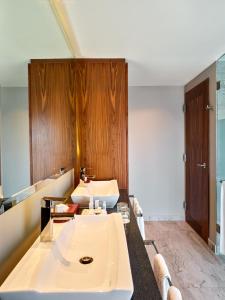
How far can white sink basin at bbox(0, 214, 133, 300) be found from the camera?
0.59 m

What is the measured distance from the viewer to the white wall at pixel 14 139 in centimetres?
101

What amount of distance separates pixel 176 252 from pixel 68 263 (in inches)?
85.8

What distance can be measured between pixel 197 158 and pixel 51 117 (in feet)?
7.18

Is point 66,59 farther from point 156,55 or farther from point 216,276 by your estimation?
A: point 216,276

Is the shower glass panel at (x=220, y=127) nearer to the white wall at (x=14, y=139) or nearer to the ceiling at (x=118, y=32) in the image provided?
the ceiling at (x=118, y=32)

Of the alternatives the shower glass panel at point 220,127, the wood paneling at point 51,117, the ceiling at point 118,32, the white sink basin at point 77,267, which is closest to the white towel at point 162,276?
the white sink basin at point 77,267

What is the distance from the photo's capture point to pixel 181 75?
126 inches

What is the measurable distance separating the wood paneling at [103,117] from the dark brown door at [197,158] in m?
1.15

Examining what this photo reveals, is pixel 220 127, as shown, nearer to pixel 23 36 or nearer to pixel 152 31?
pixel 152 31

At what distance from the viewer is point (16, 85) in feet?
3.67

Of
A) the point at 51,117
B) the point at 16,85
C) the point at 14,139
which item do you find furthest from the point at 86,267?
the point at 51,117

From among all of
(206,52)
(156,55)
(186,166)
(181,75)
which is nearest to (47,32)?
(156,55)

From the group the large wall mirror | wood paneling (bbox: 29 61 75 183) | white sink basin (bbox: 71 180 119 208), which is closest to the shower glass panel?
white sink basin (bbox: 71 180 119 208)

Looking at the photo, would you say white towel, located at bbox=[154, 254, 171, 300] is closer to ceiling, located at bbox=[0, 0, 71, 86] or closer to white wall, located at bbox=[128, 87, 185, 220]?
ceiling, located at bbox=[0, 0, 71, 86]
